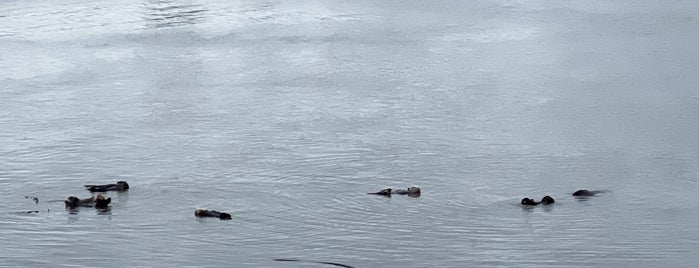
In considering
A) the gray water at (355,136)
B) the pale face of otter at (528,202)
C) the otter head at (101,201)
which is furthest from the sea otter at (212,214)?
the pale face of otter at (528,202)

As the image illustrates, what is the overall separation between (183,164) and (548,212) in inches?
190

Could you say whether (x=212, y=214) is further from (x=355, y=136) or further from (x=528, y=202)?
(x=355, y=136)

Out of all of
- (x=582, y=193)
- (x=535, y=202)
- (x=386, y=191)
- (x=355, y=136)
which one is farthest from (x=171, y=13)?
(x=535, y=202)

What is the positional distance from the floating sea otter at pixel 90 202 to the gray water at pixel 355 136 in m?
0.13

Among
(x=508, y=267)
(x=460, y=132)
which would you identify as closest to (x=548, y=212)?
(x=508, y=267)

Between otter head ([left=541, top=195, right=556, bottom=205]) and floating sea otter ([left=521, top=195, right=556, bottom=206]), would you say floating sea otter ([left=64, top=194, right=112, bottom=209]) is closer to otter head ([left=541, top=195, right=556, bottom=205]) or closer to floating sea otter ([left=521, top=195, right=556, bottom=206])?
floating sea otter ([left=521, top=195, right=556, bottom=206])

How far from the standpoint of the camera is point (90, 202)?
15.9 m

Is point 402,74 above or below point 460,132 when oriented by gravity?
above

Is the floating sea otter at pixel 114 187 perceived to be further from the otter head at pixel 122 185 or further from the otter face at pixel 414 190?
the otter face at pixel 414 190

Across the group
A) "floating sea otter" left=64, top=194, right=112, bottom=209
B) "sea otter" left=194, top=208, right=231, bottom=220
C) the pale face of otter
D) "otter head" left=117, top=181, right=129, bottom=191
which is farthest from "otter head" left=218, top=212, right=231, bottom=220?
the pale face of otter

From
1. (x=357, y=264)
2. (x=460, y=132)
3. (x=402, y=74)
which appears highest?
(x=402, y=74)

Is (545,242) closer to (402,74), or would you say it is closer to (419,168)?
(419,168)

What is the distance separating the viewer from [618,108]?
20828 millimetres

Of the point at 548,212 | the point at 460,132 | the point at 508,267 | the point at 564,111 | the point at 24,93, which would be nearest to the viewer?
the point at 508,267
